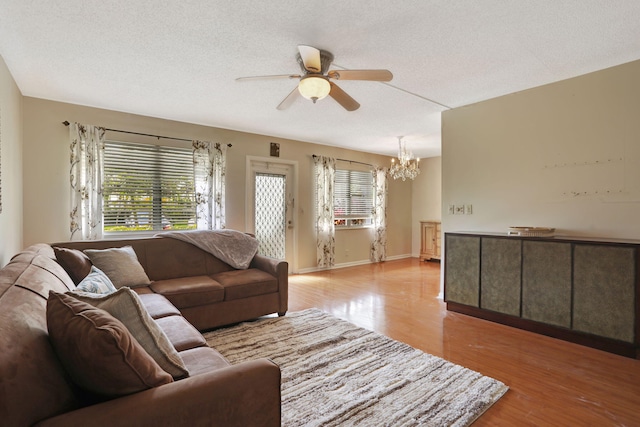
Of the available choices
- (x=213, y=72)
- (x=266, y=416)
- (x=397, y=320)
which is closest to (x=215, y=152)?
(x=213, y=72)

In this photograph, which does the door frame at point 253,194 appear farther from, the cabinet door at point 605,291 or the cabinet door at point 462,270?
the cabinet door at point 605,291

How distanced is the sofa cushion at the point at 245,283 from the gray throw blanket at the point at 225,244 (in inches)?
6.3

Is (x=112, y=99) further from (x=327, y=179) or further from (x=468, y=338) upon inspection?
(x=468, y=338)

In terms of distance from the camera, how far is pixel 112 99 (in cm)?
367

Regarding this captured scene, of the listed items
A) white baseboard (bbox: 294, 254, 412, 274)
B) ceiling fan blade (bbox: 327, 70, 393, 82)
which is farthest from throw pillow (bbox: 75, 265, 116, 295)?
white baseboard (bbox: 294, 254, 412, 274)

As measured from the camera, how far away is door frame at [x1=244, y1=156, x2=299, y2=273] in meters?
5.15

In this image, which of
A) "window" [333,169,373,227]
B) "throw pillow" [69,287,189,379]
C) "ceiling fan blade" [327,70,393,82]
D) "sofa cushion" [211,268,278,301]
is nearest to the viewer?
Answer: "throw pillow" [69,287,189,379]

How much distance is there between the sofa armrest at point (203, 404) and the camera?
88 centimetres

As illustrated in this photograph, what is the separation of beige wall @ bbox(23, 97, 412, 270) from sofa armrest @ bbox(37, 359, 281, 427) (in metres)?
3.80

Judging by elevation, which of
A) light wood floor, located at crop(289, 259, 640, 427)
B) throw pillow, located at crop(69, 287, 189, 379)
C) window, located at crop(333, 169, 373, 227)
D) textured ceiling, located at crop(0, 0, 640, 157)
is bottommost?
light wood floor, located at crop(289, 259, 640, 427)

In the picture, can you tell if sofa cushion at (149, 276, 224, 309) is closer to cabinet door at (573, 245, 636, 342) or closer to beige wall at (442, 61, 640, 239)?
beige wall at (442, 61, 640, 239)

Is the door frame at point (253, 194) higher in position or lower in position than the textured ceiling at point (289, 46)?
lower

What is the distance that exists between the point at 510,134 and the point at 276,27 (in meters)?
2.81

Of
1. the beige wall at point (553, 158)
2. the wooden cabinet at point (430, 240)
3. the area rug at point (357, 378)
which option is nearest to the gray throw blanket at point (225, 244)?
the area rug at point (357, 378)
